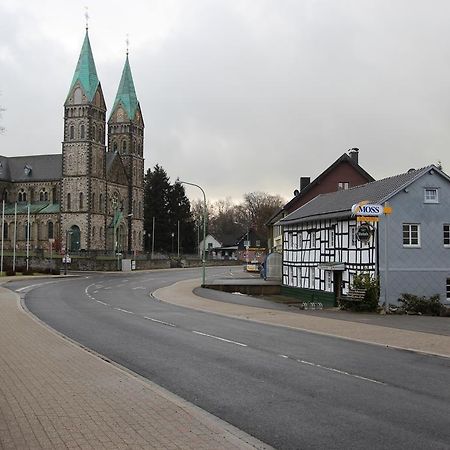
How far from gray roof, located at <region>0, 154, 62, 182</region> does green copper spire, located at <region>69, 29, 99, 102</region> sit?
15584 mm

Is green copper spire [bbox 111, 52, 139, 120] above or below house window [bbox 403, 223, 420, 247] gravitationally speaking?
above

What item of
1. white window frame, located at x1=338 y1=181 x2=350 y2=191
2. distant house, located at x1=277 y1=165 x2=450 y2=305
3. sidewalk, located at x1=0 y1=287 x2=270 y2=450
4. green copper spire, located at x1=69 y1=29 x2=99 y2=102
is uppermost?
green copper spire, located at x1=69 y1=29 x2=99 y2=102

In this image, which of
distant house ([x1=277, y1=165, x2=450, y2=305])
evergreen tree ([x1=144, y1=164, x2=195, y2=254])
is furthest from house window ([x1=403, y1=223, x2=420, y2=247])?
evergreen tree ([x1=144, y1=164, x2=195, y2=254])

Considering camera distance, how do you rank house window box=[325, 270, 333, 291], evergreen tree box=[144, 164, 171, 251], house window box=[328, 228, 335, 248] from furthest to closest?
1. evergreen tree box=[144, 164, 171, 251]
2. house window box=[325, 270, 333, 291]
3. house window box=[328, 228, 335, 248]

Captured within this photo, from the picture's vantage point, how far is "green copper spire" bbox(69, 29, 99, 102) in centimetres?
9400

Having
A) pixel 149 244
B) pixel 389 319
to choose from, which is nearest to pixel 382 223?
pixel 389 319

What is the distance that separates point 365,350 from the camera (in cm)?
1484

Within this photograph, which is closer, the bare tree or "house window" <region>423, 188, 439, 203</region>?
"house window" <region>423, 188, 439, 203</region>

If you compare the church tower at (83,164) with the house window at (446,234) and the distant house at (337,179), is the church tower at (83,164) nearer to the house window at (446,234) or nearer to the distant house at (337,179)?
the distant house at (337,179)

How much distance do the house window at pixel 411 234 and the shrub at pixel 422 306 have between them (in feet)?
12.3

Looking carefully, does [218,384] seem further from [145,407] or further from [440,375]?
[440,375]

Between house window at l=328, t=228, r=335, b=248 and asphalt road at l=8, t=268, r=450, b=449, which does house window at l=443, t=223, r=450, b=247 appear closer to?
house window at l=328, t=228, r=335, b=248

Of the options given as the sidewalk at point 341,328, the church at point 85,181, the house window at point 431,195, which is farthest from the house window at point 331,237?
the church at point 85,181

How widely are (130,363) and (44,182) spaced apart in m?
95.4
